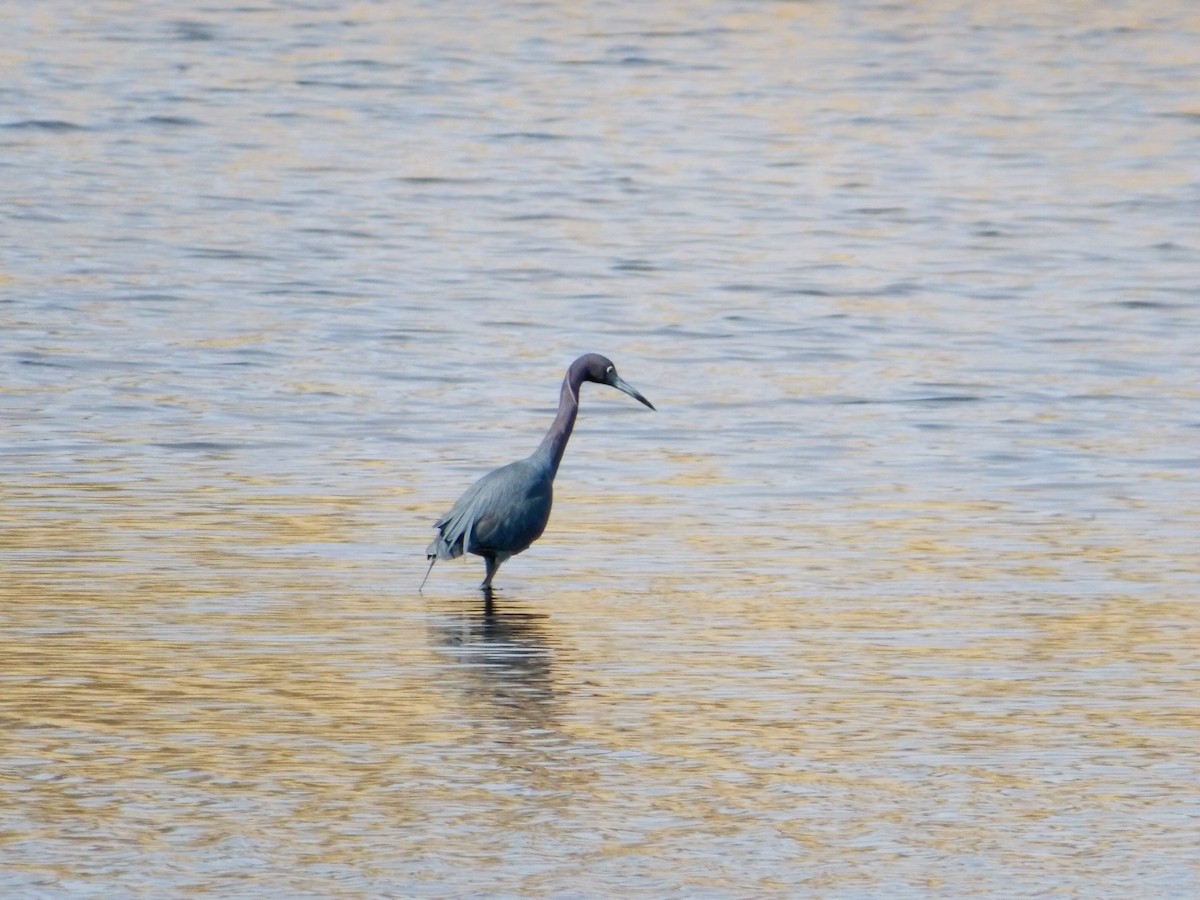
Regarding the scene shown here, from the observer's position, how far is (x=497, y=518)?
10.3 meters

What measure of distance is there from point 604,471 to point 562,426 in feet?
6.64

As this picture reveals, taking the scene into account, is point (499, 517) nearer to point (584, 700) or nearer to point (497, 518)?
point (497, 518)

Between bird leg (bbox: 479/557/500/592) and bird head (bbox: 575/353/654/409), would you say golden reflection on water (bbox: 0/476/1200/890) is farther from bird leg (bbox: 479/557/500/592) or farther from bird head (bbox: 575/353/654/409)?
bird head (bbox: 575/353/654/409)

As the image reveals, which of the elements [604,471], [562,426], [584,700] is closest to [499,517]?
[562,426]

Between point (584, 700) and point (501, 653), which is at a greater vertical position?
point (584, 700)

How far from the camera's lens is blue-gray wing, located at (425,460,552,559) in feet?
33.6

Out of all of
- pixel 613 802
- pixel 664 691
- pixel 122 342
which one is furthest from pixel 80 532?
pixel 122 342

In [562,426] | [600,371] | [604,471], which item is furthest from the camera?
[604,471]

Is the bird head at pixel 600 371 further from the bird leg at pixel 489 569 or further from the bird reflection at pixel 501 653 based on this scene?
the bird reflection at pixel 501 653

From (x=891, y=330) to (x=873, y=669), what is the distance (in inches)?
365

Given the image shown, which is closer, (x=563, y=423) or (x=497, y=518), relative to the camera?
(x=497, y=518)

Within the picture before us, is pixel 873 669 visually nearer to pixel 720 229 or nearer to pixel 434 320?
pixel 434 320

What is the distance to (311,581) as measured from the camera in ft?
33.3

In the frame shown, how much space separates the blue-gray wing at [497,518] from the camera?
33.6ft
